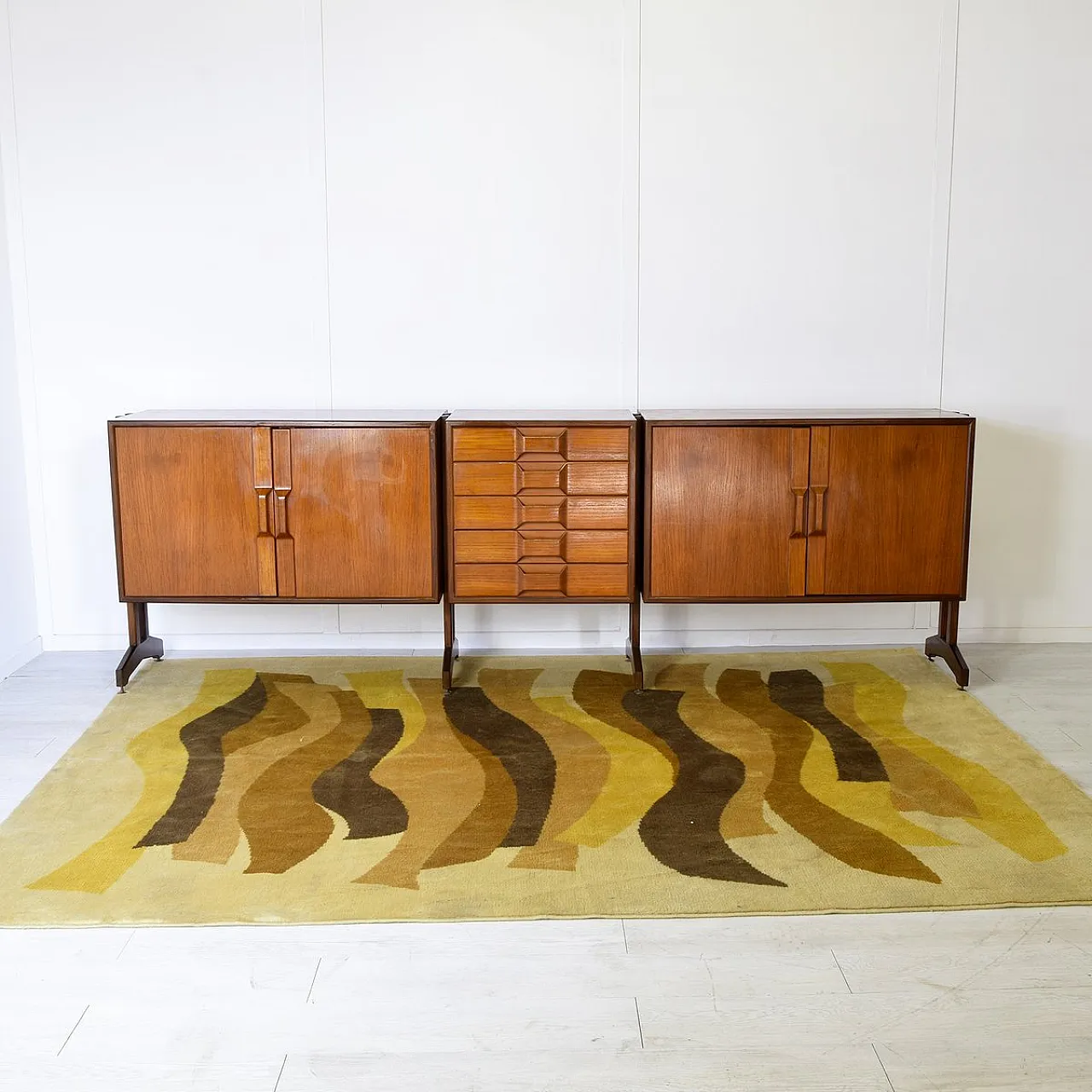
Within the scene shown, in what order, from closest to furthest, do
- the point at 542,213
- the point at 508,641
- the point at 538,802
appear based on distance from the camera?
the point at 538,802
the point at 542,213
the point at 508,641

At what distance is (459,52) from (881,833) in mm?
→ 2668

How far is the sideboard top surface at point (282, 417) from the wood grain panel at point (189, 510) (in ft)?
0.09

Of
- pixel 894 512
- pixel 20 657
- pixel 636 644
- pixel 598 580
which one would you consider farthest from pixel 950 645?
pixel 20 657

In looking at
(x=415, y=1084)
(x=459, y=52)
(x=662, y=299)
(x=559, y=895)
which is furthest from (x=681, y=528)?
(x=415, y=1084)

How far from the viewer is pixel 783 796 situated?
276 cm

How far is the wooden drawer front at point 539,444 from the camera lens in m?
3.41

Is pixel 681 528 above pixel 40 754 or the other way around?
above

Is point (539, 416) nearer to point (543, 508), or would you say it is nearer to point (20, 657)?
point (543, 508)

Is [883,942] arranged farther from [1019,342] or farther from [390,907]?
[1019,342]

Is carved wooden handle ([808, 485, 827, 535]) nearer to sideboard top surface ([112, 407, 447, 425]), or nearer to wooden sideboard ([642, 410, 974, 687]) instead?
wooden sideboard ([642, 410, 974, 687])

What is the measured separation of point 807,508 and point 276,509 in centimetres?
159

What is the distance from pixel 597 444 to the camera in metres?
3.43

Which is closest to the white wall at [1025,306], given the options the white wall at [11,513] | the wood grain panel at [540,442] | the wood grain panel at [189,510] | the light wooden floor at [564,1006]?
the wood grain panel at [540,442]

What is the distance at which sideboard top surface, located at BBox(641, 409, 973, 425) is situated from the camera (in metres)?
3.39
